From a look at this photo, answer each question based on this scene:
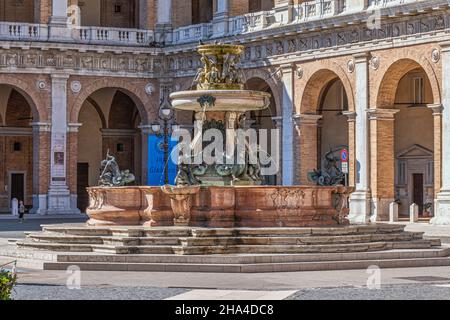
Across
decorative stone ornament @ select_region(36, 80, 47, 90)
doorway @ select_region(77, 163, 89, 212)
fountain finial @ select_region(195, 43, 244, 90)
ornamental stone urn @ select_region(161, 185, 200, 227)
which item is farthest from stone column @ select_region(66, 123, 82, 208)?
ornamental stone urn @ select_region(161, 185, 200, 227)

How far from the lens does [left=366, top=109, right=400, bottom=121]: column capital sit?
39.8m

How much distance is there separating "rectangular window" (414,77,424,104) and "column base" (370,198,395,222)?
5172mm

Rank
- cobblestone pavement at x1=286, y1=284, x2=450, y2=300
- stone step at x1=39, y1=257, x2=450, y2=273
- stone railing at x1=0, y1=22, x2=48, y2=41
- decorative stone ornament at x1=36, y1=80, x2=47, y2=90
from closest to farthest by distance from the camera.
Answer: cobblestone pavement at x1=286, y1=284, x2=450, y2=300 < stone step at x1=39, y1=257, x2=450, y2=273 < stone railing at x1=0, y1=22, x2=48, y2=41 < decorative stone ornament at x1=36, y1=80, x2=47, y2=90

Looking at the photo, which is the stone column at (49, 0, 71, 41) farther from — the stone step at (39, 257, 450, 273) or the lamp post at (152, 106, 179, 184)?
the stone step at (39, 257, 450, 273)

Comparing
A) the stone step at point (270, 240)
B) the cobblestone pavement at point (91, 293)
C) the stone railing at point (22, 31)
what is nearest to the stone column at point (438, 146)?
the stone step at point (270, 240)

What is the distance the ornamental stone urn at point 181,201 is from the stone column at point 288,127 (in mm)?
20423

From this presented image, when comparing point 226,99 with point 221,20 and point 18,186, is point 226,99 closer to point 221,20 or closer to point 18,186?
point 221,20

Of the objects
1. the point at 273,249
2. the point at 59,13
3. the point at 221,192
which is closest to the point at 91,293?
the point at 273,249

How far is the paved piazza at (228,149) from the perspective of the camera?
20.6 metres
